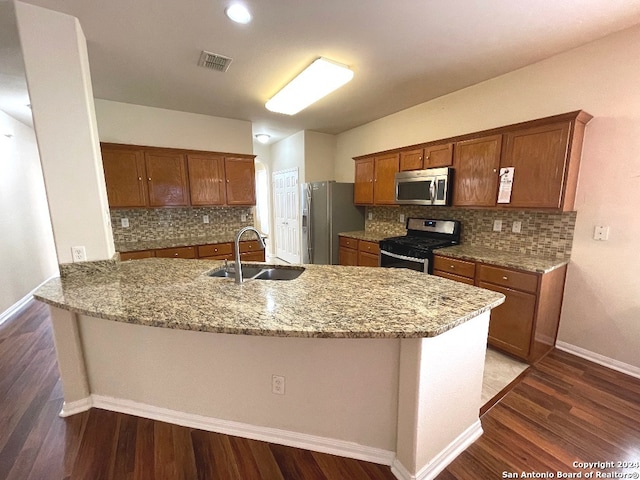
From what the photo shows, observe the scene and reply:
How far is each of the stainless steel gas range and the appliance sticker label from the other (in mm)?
658

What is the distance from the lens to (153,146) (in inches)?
140

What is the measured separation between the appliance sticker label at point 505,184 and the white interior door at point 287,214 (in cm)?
337

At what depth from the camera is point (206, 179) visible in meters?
3.82

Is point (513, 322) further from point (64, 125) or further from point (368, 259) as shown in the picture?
point (64, 125)

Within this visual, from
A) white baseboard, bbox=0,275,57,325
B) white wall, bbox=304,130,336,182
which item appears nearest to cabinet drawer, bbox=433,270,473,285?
white wall, bbox=304,130,336,182

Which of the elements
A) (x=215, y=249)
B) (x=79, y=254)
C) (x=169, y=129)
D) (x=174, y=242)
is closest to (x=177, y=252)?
(x=174, y=242)

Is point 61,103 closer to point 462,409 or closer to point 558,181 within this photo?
point 462,409

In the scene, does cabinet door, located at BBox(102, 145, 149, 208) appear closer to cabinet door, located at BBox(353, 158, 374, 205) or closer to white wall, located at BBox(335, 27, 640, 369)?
cabinet door, located at BBox(353, 158, 374, 205)

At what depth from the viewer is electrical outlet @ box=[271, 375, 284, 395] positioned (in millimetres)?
1466

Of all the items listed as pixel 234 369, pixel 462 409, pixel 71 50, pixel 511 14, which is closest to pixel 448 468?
pixel 462 409

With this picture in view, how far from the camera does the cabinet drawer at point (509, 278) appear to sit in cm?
216

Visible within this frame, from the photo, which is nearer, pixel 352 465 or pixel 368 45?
pixel 352 465

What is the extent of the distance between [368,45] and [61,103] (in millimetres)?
2229

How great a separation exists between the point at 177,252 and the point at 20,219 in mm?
2510
